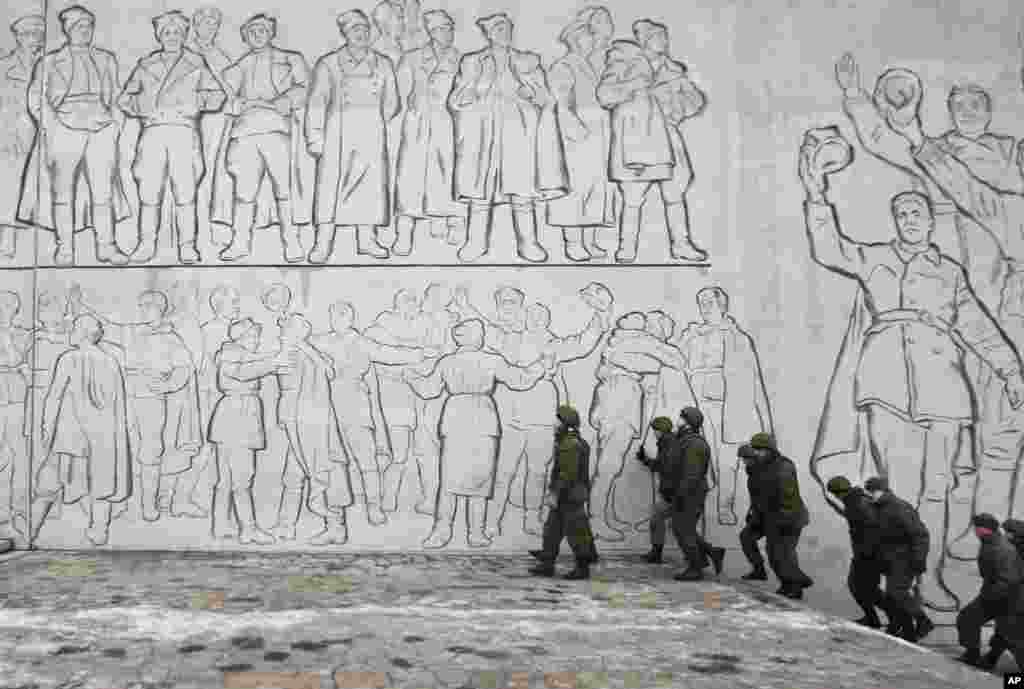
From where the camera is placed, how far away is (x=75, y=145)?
11.8 m

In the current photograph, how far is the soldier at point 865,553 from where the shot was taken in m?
8.84

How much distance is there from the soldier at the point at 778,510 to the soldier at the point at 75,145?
849 centimetres

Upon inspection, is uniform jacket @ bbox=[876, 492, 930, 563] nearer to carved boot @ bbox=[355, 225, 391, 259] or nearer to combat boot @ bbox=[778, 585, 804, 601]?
combat boot @ bbox=[778, 585, 804, 601]

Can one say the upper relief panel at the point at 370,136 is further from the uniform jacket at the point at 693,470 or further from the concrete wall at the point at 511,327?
the uniform jacket at the point at 693,470

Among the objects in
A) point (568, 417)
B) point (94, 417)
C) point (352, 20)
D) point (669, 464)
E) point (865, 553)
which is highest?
point (352, 20)

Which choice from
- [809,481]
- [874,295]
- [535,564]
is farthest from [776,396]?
[535,564]

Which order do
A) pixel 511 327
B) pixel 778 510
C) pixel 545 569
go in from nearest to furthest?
pixel 778 510 → pixel 545 569 → pixel 511 327

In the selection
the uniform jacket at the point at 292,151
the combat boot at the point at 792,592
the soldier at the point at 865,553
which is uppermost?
the uniform jacket at the point at 292,151

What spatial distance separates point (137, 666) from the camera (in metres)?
6.12

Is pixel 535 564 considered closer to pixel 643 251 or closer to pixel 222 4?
pixel 643 251

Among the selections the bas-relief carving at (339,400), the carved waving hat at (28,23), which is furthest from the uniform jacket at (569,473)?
the carved waving hat at (28,23)

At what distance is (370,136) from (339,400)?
140 inches

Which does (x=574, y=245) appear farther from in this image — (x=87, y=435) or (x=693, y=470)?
(x=87, y=435)

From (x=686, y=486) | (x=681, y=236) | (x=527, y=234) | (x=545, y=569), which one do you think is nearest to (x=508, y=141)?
(x=527, y=234)
